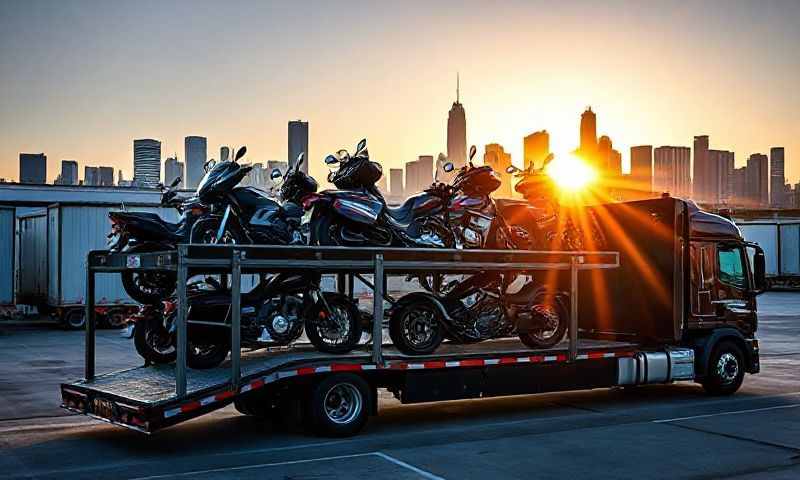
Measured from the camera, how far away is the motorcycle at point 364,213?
12.3m

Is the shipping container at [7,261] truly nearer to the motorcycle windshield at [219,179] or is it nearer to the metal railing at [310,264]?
the metal railing at [310,264]

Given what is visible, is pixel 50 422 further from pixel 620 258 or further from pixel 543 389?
pixel 620 258

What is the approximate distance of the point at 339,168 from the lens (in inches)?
505

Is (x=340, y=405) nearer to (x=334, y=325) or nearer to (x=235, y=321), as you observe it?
(x=334, y=325)

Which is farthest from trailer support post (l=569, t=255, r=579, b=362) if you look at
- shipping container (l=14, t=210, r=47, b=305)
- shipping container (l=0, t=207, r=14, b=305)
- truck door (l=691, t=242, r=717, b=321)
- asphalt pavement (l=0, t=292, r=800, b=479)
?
shipping container (l=0, t=207, r=14, b=305)

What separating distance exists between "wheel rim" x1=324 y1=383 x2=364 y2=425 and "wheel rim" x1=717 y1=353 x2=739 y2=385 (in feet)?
20.7

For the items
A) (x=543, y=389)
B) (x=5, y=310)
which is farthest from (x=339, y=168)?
(x=5, y=310)

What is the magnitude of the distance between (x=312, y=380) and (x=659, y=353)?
573cm

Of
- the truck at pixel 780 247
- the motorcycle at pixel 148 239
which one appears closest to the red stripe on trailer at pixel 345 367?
the motorcycle at pixel 148 239

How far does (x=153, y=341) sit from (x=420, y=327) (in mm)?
3458

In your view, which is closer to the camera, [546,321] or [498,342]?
[546,321]

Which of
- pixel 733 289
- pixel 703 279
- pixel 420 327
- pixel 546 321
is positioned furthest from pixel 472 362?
pixel 733 289

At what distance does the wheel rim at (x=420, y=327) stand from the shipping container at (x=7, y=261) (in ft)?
61.8

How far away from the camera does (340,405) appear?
11.0 metres
